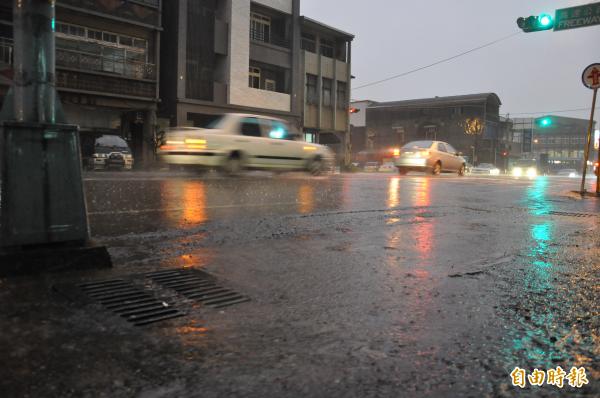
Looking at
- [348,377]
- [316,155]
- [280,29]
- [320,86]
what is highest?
[280,29]

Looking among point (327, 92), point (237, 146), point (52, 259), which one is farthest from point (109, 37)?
point (52, 259)

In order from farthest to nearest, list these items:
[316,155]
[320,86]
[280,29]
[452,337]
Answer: [320,86]
[280,29]
[316,155]
[452,337]

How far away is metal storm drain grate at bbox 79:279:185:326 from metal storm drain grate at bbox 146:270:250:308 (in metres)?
0.20

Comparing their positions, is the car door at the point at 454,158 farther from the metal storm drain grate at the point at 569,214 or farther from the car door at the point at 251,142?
the metal storm drain grate at the point at 569,214

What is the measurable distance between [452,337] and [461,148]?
58355mm

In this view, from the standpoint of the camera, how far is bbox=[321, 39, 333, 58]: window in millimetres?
36850

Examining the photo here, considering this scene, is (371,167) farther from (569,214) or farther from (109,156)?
(569,214)

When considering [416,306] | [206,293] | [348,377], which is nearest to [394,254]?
[416,306]

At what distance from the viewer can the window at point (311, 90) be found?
Result: 115 feet

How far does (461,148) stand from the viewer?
57.5 meters

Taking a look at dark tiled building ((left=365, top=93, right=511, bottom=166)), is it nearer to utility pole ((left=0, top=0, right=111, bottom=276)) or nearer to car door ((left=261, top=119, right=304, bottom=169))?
car door ((left=261, top=119, right=304, bottom=169))

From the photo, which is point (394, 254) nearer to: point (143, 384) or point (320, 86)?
point (143, 384)

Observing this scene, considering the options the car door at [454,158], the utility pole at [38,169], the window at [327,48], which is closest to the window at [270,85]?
the window at [327,48]

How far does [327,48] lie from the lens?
37.2 meters
